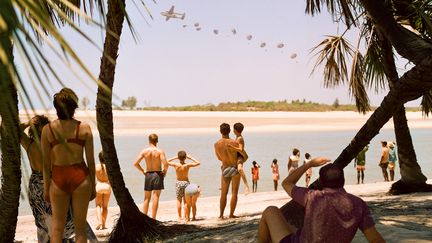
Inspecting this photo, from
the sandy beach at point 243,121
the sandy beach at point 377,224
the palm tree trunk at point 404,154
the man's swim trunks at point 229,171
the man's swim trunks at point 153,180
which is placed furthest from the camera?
the sandy beach at point 243,121

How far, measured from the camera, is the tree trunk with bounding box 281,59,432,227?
15.2ft

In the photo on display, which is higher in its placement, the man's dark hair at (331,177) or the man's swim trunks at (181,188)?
the man's dark hair at (331,177)

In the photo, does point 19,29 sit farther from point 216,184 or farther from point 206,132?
point 206,132

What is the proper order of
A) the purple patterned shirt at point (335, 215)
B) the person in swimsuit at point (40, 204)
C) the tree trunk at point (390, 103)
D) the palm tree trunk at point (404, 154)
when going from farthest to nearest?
the palm tree trunk at point (404, 154), the tree trunk at point (390, 103), the person in swimsuit at point (40, 204), the purple patterned shirt at point (335, 215)

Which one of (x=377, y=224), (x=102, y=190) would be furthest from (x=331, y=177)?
(x=102, y=190)

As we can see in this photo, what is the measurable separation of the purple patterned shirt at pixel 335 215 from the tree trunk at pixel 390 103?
1.21 metres

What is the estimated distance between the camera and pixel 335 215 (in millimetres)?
2996

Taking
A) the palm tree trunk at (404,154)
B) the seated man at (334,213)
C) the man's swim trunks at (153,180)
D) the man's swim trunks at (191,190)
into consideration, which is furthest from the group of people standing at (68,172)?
the palm tree trunk at (404,154)

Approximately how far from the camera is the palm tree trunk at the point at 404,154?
8.77 meters

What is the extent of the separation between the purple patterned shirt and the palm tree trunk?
6194 mm

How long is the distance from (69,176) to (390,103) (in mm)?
3129

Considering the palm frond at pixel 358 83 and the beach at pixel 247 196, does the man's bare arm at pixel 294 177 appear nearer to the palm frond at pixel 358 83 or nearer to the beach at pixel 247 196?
the beach at pixel 247 196

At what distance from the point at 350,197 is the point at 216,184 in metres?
16.4

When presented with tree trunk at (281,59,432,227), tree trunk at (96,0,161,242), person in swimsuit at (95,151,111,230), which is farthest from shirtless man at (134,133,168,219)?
tree trunk at (281,59,432,227)
